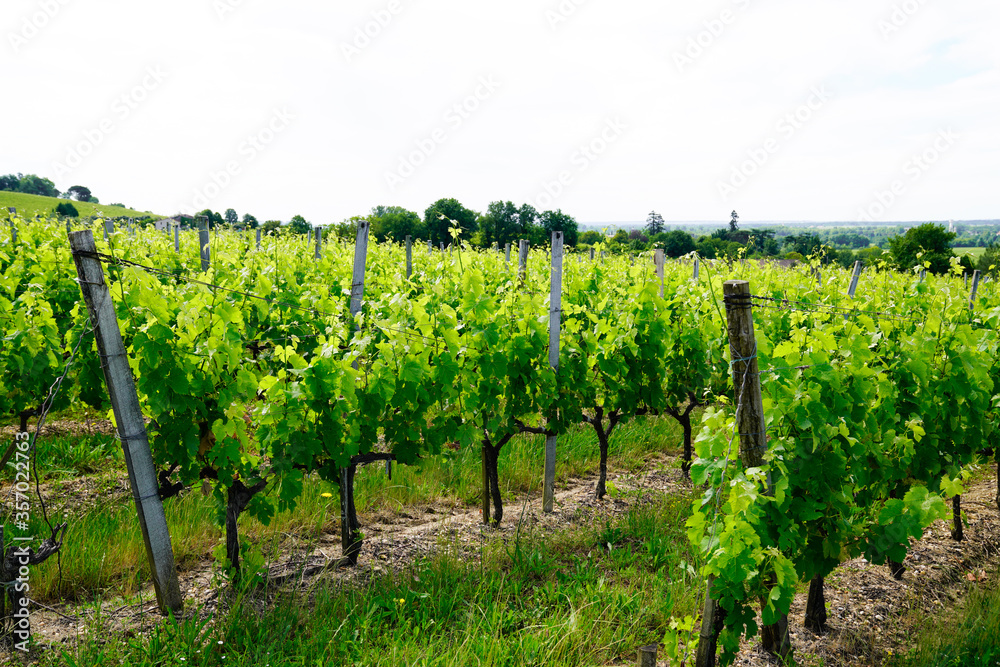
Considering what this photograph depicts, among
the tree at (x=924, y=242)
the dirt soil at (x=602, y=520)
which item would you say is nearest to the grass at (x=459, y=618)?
the dirt soil at (x=602, y=520)

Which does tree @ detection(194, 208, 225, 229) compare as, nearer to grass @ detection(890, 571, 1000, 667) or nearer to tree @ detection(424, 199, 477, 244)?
grass @ detection(890, 571, 1000, 667)

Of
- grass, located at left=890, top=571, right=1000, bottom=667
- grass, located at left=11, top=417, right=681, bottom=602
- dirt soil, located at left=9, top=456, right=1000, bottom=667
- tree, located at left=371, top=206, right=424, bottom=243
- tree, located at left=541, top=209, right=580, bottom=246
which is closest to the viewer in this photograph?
grass, located at left=890, top=571, right=1000, bottom=667

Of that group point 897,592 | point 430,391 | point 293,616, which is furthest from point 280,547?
point 897,592

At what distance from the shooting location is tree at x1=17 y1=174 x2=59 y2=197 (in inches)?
2512

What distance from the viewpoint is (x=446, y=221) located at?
48.9 meters

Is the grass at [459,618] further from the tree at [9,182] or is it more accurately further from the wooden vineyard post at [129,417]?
the tree at [9,182]

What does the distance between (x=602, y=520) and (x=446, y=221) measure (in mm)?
45876

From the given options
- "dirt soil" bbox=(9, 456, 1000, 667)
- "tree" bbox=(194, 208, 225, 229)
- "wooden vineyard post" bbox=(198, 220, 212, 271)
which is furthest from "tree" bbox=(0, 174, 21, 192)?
"dirt soil" bbox=(9, 456, 1000, 667)

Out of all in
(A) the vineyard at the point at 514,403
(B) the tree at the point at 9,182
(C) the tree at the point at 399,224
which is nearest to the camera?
(A) the vineyard at the point at 514,403

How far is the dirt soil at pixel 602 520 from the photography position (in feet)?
10.0

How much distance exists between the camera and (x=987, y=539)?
4.46m

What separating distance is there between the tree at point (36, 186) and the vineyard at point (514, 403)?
7603 centimetres

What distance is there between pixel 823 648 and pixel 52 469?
5.42 meters

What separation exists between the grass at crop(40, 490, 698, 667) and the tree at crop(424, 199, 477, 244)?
39.9 metres
